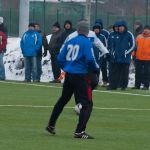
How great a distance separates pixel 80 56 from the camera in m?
13.8

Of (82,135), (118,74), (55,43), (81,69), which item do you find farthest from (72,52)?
(55,43)

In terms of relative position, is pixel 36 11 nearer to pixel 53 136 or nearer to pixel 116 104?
pixel 116 104

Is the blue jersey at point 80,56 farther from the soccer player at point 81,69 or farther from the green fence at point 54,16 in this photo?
the green fence at point 54,16

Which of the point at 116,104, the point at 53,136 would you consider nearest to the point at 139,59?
the point at 116,104

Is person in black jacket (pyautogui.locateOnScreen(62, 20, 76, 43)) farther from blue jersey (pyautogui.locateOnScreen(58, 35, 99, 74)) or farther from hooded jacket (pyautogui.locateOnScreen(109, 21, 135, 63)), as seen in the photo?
blue jersey (pyautogui.locateOnScreen(58, 35, 99, 74))

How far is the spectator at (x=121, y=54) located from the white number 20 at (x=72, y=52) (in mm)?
11078

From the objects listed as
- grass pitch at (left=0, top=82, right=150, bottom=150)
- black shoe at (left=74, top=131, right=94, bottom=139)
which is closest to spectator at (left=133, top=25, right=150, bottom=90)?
grass pitch at (left=0, top=82, right=150, bottom=150)

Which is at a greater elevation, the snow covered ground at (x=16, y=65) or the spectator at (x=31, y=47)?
the spectator at (x=31, y=47)

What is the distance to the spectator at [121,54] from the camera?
985 inches

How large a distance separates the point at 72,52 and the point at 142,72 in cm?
1260

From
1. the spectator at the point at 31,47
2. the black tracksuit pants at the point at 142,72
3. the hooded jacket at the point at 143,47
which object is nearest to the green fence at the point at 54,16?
the spectator at the point at 31,47

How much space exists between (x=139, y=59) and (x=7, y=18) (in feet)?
73.2

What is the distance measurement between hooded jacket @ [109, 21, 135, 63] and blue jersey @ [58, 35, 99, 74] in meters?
11.1

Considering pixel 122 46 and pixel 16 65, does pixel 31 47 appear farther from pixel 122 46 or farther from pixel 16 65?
pixel 122 46
